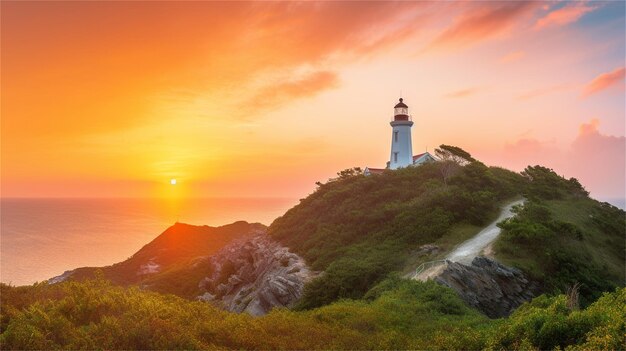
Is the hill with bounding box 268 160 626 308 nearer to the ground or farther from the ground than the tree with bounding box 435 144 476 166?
nearer to the ground

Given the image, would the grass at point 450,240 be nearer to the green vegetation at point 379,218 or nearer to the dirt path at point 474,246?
the green vegetation at point 379,218

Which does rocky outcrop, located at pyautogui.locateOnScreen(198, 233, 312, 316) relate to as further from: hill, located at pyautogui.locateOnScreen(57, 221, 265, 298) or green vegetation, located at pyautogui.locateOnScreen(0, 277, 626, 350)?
green vegetation, located at pyautogui.locateOnScreen(0, 277, 626, 350)

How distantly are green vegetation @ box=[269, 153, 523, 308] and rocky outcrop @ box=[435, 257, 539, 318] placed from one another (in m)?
4.68

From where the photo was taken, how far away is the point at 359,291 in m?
22.6

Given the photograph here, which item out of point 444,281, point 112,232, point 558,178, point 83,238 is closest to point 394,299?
point 444,281

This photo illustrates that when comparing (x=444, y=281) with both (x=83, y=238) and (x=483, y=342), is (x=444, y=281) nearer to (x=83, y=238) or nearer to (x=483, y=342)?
(x=483, y=342)

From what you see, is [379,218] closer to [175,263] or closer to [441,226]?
[441,226]

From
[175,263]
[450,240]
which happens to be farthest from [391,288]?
[175,263]

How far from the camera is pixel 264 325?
1273 cm

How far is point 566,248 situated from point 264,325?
19890 mm

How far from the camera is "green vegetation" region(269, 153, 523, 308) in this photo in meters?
23.7

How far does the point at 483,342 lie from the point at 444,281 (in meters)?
8.00

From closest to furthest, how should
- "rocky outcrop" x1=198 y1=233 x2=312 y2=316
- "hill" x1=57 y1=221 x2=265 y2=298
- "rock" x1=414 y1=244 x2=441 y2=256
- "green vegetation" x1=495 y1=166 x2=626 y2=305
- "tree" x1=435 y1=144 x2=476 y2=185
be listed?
"green vegetation" x1=495 y1=166 x2=626 y2=305, "rock" x1=414 y1=244 x2=441 y2=256, "rocky outcrop" x1=198 y1=233 x2=312 y2=316, "tree" x1=435 y1=144 x2=476 y2=185, "hill" x1=57 y1=221 x2=265 y2=298

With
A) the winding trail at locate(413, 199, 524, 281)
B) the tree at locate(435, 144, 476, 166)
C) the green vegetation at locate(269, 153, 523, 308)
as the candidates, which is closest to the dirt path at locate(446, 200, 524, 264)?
the winding trail at locate(413, 199, 524, 281)
